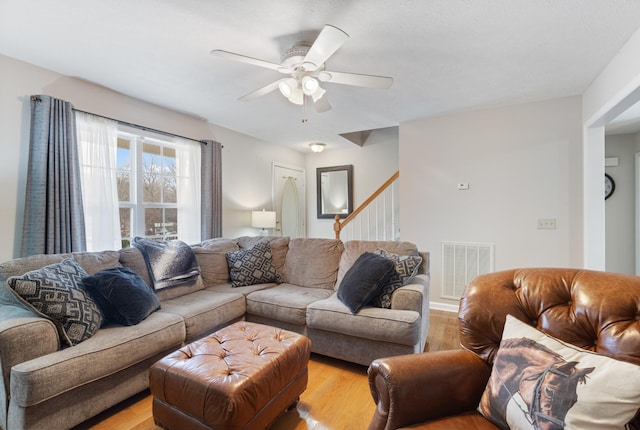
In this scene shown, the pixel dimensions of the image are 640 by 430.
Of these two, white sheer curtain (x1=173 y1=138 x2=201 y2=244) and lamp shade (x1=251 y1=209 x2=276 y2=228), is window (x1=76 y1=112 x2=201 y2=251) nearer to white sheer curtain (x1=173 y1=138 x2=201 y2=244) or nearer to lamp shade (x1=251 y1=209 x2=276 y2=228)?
white sheer curtain (x1=173 y1=138 x2=201 y2=244)

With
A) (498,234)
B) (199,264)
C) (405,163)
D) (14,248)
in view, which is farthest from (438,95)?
(14,248)

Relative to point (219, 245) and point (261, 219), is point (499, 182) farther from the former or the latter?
point (219, 245)

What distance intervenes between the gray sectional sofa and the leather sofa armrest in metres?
0.82

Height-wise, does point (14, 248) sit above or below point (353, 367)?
above

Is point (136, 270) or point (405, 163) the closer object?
point (136, 270)

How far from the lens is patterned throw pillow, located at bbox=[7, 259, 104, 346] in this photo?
1.55m

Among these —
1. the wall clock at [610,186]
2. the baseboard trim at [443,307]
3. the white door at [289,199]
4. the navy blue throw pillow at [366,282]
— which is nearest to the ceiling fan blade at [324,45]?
the navy blue throw pillow at [366,282]

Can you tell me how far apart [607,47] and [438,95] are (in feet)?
4.00

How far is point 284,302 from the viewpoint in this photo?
2398 mm

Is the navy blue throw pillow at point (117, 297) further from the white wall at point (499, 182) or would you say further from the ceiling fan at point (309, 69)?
the white wall at point (499, 182)

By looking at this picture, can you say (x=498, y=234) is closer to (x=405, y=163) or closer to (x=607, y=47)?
(x=405, y=163)

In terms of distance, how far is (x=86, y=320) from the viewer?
1.67 meters

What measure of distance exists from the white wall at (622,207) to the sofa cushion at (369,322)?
157 inches

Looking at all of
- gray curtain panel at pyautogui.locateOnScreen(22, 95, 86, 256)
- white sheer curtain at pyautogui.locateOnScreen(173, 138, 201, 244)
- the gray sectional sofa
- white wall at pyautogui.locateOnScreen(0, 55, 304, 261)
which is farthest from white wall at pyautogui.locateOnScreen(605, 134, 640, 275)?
gray curtain panel at pyautogui.locateOnScreen(22, 95, 86, 256)
